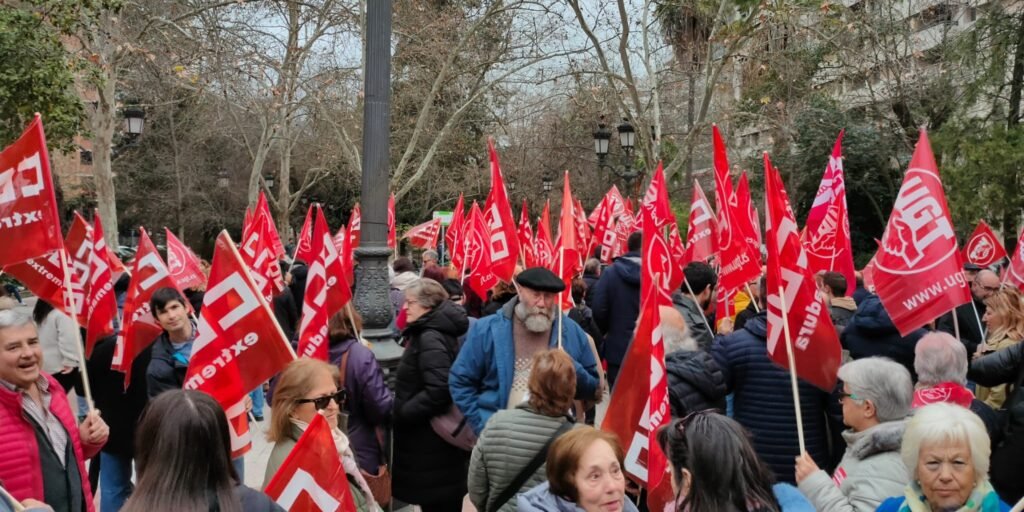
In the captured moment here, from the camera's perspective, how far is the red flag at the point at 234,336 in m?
4.14

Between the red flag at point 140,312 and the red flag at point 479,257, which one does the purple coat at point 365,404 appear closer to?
the red flag at point 140,312

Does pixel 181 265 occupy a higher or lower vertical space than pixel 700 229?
lower

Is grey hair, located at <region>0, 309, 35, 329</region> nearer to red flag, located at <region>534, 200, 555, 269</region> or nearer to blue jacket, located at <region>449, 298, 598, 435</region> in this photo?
blue jacket, located at <region>449, 298, 598, 435</region>

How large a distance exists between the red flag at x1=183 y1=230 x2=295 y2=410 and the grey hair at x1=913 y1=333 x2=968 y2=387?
9.66 feet

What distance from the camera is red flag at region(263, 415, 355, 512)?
319 cm

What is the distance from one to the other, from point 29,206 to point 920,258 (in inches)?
193

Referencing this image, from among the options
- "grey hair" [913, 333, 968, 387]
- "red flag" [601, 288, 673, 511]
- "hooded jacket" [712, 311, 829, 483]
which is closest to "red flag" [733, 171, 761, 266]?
"hooded jacket" [712, 311, 829, 483]

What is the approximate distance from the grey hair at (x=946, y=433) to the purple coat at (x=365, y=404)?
111 inches

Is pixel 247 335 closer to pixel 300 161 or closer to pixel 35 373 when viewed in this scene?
pixel 35 373

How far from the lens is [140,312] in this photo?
574 centimetres

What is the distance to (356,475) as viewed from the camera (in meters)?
3.55

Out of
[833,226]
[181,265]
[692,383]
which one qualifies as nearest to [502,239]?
[833,226]

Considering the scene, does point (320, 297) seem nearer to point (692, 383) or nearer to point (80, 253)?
point (692, 383)

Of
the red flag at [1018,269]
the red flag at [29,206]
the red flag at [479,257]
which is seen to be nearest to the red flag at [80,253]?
the red flag at [29,206]
